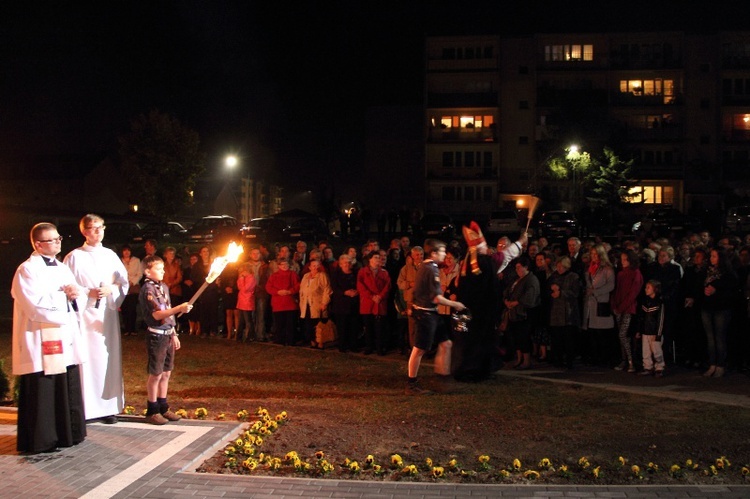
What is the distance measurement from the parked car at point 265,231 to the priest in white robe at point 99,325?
1012 inches

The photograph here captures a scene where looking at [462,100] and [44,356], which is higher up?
[462,100]

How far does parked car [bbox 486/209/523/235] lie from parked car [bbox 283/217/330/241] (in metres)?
8.07

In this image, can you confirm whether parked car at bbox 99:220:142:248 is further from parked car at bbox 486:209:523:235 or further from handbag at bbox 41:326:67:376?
handbag at bbox 41:326:67:376

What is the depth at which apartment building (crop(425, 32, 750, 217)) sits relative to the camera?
5159 centimetres

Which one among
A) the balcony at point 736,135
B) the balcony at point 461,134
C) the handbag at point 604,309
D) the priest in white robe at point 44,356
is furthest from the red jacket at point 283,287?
the balcony at point 736,135

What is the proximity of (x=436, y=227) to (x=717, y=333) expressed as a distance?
24.6 meters

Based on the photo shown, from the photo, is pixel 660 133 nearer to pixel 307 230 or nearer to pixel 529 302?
pixel 307 230

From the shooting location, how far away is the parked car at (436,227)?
34344mm

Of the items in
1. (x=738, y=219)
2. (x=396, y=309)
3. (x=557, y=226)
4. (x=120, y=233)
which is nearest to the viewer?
(x=396, y=309)

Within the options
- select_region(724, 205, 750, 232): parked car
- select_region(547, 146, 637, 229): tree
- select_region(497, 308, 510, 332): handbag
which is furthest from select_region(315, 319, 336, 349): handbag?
select_region(547, 146, 637, 229): tree

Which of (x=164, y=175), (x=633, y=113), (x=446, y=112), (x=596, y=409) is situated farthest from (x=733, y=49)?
(x=596, y=409)

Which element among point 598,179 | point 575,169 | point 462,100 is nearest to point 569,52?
point 462,100

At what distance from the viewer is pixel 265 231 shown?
3612cm

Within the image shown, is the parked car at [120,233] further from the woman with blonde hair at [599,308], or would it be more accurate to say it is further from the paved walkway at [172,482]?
the paved walkway at [172,482]
